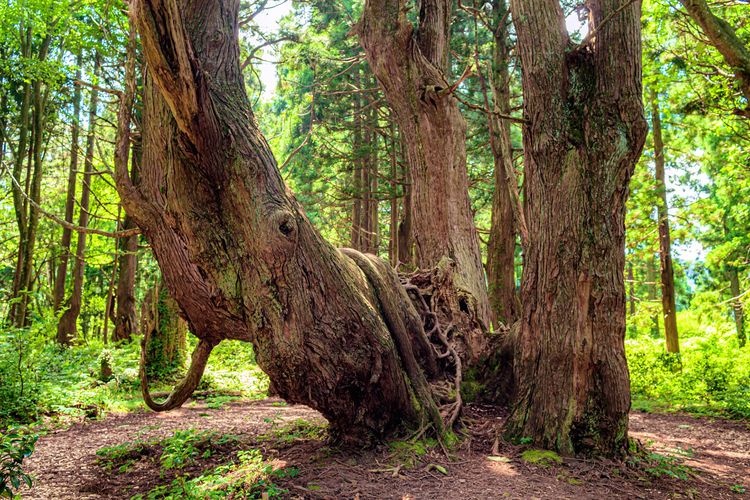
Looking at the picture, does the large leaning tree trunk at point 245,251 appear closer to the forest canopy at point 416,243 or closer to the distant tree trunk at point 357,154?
the forest canopy at point 416,243

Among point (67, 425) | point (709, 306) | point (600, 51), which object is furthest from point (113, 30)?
point (709, 306)

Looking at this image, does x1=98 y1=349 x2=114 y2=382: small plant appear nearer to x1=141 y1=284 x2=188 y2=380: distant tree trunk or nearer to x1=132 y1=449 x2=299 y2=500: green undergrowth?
x1=141 y1=284 x2=188 y2=380: distant tree trunk

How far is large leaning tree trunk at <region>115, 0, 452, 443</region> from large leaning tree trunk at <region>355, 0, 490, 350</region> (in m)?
3.04

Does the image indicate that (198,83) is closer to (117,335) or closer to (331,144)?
(117,335)

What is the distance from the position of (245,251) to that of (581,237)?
2911 mm

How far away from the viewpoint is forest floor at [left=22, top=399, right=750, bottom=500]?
3.85 m

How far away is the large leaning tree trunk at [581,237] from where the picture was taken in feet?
14.9

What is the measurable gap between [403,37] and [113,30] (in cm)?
719

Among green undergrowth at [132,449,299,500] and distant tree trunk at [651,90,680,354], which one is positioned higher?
distant tree trunk at [651,90,680,354]

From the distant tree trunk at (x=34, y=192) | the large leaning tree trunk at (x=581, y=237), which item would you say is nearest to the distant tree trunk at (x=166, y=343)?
the distant tree trunk at (x=34, y=192)

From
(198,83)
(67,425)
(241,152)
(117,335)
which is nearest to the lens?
(198,83)

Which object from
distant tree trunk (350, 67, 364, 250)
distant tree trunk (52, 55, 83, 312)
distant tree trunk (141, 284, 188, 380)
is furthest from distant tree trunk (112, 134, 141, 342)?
distant tree trunk (350, 67, 364, 250)

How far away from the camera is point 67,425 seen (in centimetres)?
703

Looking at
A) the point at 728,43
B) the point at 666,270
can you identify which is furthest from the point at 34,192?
the point at 666,270
